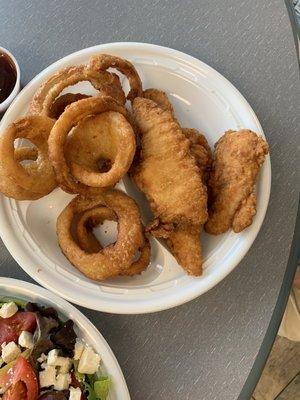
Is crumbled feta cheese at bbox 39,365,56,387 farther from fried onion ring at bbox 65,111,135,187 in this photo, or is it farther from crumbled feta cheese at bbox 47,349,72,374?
fried onion ring at bbox 65,111,135,187

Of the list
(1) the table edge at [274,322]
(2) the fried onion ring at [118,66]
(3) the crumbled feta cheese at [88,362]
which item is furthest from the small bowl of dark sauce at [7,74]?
(1) the table edge at [274,322]

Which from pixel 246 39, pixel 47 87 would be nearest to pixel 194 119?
pixel 246 39

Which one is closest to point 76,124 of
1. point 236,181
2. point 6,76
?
point 6,76

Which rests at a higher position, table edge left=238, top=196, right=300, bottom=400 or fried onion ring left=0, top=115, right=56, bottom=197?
fried onion ring left=0, top=115, right=56, bottom=197

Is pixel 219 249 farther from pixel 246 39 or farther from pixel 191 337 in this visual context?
pixel 246 39

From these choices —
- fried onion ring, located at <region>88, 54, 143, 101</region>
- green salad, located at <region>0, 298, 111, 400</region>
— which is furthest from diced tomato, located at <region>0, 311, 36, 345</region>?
fried onion ring, located at <region>88, 54, 143, 101</region>
